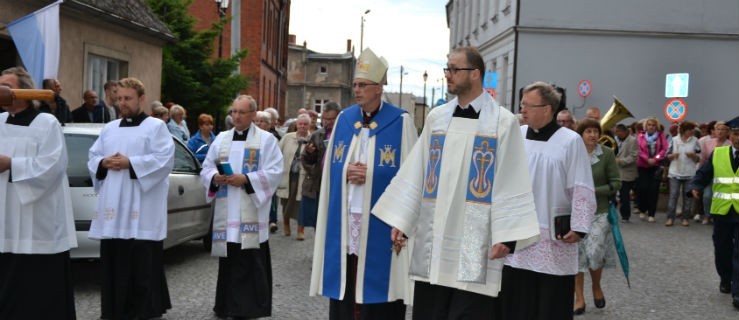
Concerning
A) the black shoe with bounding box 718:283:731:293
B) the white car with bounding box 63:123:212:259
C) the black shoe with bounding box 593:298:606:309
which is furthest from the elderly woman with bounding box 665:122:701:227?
the white car with bounding box 63:123:212:259

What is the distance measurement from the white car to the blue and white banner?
199 centimetres

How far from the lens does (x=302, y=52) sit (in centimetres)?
8406

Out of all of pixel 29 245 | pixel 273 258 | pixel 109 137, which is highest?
pixel 109 137

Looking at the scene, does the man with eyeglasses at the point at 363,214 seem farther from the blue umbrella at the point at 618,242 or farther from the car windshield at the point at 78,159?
the car windshield at the point at 78,159

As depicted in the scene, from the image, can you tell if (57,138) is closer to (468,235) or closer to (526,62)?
(468,235)

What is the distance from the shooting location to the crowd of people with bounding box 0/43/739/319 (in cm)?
449

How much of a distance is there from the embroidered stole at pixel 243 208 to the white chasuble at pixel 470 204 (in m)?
2.82

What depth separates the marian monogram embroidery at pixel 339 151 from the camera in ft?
18.7

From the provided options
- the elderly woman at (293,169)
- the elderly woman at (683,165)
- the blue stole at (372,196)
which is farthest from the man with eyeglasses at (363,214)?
the elderly woman at (683,165)

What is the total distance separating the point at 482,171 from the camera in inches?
176

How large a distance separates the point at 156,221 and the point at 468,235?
3376mm

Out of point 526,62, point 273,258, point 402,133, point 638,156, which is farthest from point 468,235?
point 526,62

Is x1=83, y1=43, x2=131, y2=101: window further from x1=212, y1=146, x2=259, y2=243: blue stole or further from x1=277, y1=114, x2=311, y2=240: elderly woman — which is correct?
x1=212, y1=146, x2=259, y2=243: blue stole

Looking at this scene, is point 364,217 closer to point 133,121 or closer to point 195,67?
point 133,121
